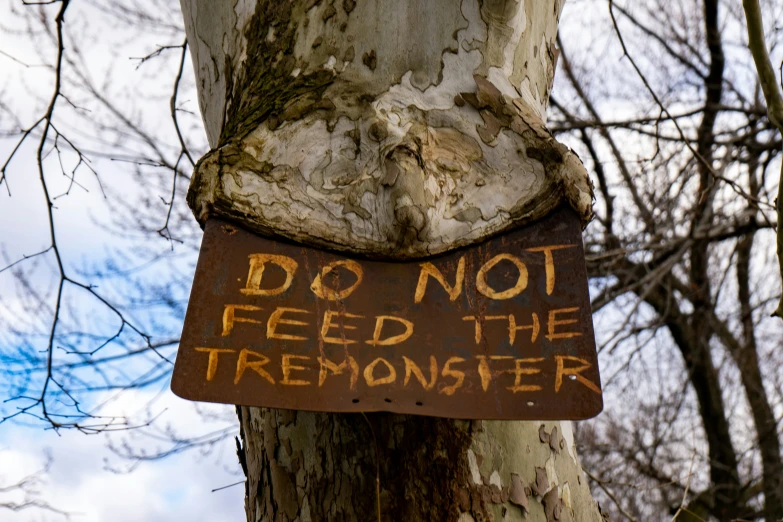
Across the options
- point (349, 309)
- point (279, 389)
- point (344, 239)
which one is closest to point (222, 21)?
point (344, 239)

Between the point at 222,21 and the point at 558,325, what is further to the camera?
the point at 222,21

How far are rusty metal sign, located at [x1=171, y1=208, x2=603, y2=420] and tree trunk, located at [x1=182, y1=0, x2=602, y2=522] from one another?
0.05m

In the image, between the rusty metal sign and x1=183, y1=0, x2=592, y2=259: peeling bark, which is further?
x1=183, y1=0, x2=592, y2=259: peeling bark

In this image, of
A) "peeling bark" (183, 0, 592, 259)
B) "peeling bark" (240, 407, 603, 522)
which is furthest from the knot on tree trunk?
"peeling bark" (240, 407, 603, 522)

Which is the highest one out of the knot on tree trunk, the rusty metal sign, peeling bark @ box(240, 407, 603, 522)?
the knot on tree trunk

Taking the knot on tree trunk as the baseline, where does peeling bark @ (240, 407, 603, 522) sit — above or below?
below

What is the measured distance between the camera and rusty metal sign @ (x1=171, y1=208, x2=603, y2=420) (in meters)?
1.12

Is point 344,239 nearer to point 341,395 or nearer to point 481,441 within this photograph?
point 341,395

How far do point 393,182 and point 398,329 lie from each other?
248mm

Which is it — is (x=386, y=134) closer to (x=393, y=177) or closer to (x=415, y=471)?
(x=393, y=177)

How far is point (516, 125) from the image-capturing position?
52.2 inches

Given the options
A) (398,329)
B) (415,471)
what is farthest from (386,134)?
(415,471)

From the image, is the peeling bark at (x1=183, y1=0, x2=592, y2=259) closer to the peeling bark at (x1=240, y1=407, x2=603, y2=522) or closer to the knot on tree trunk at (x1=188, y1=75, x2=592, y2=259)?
the knot on tree trunk at (x1=188, y1=75, x2=592, y2=259)

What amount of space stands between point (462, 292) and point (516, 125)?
13.3 inches
